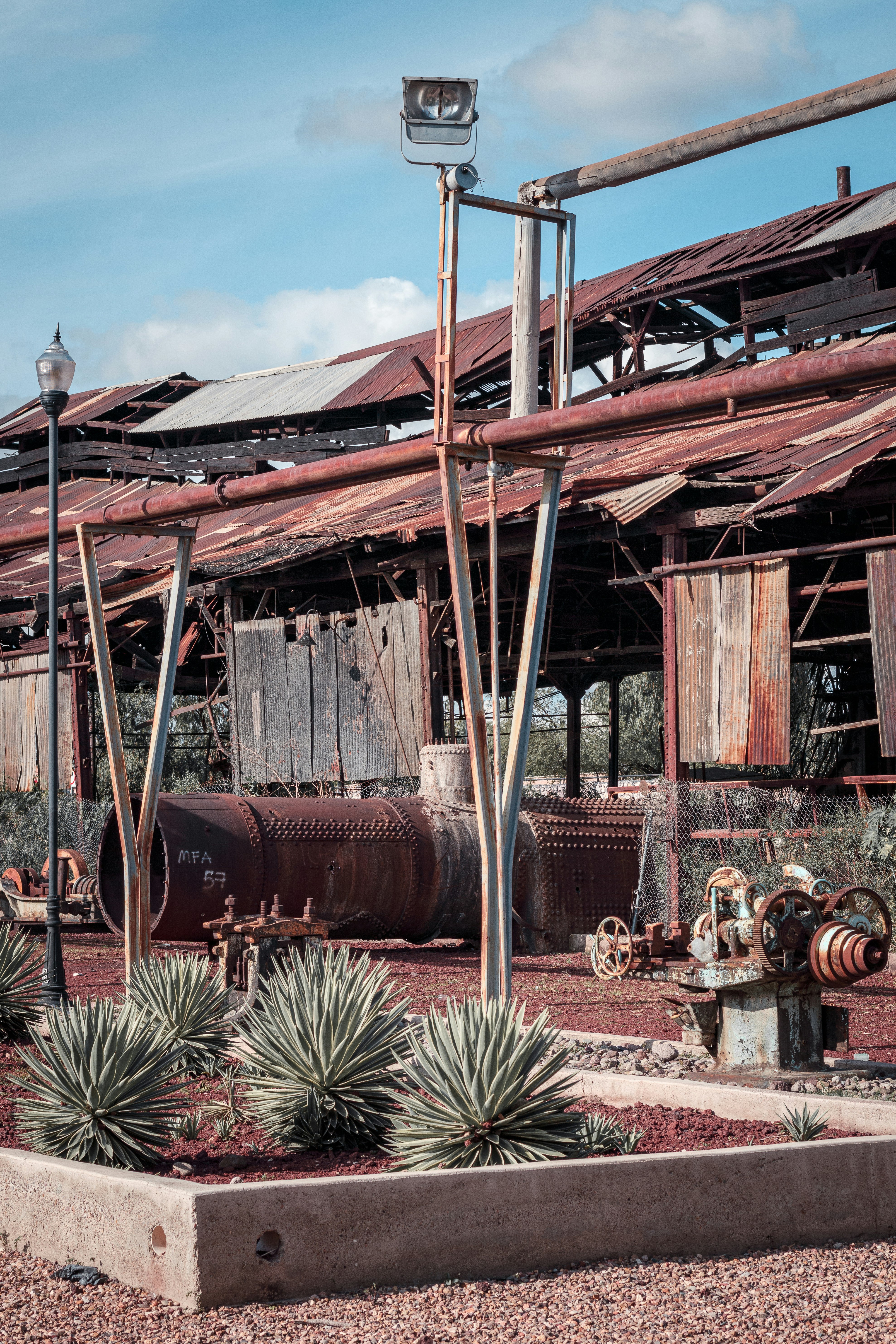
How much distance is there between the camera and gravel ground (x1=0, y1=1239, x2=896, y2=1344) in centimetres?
440

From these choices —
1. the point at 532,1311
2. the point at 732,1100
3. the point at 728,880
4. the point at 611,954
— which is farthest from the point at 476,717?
the point at 611,954

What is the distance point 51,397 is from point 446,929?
7.57m

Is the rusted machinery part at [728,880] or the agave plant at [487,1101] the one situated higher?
the rusted machinery part at [728,880]

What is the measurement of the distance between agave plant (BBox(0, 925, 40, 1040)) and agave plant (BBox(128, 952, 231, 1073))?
4.43 ft

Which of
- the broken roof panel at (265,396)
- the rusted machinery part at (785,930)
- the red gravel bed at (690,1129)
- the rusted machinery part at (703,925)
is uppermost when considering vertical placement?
the broken roof panel at (265,396)

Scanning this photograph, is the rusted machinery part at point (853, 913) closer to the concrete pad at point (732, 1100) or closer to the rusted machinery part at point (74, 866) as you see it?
the concrete pad at point (732, 1100)

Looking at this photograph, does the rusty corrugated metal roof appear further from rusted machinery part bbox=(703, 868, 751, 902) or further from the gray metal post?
the gray metal post

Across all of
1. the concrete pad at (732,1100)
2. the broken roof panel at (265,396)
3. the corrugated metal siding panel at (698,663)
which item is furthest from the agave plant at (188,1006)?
the broken roof panel at (265,396)

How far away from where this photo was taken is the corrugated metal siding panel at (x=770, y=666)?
50.7ft

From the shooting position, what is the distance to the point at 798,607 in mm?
18344

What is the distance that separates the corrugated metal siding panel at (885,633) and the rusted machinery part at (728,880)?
3.53 meters

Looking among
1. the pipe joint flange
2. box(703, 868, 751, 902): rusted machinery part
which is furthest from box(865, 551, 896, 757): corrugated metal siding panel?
the pipe joint flange

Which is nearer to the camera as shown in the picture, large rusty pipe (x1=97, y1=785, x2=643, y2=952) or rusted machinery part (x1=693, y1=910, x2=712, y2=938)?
rusted machinery part (x1=693, y1=910, x2=712, y2=938)

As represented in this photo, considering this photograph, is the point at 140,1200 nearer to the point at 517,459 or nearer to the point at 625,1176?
the point at 625,1176
